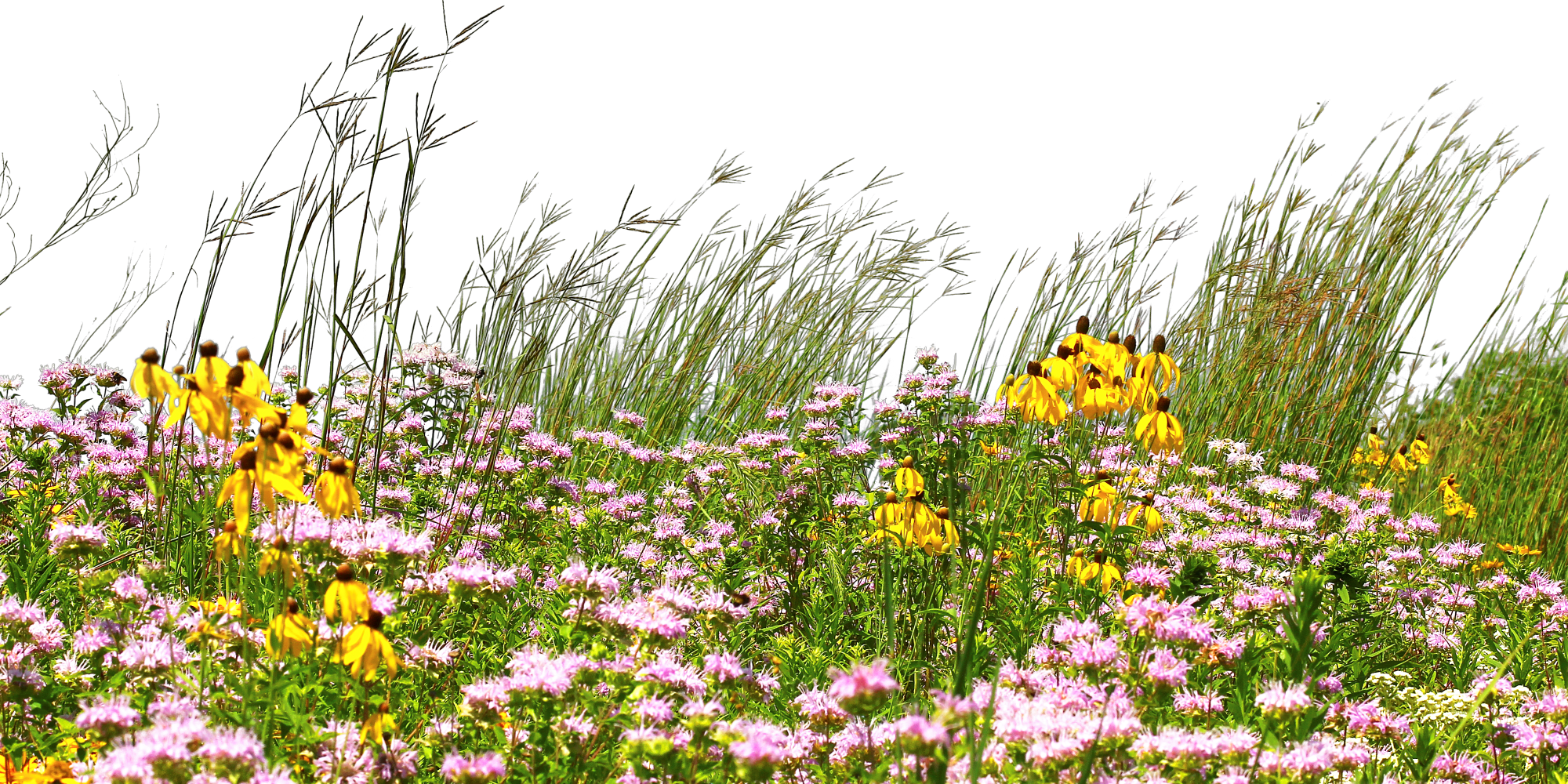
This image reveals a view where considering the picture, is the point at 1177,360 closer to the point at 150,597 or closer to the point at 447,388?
the point at 447,388

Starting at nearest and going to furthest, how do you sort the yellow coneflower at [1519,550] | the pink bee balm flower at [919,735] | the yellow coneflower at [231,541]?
the pink bee balm flower at [919,735] → the yellow coneflower at [231,541] → the yellow coneflower at [1519,550]

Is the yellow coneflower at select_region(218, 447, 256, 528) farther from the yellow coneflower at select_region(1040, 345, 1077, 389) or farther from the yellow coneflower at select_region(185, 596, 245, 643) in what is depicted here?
the yellow coneflower at select_region(1040, 345, 1077, 389)

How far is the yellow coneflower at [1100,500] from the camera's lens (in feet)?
7.39

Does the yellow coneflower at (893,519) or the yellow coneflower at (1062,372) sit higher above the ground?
the yellow coneflower at (1062,372)

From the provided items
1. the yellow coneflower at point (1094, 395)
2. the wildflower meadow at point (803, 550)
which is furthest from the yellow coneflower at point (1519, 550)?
the yellow coneflower at point (1094, 395)

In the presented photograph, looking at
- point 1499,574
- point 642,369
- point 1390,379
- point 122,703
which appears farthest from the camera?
point 1390,379

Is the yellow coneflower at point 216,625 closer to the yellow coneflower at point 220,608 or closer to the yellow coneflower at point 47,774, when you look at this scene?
the yellow coneflower at point 220,608

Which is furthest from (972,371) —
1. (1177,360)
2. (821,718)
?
(821,718)

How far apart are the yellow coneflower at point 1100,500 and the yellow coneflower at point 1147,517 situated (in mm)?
50

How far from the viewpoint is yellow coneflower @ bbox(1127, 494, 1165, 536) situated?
7.54ft

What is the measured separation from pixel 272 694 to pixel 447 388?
5.85ft

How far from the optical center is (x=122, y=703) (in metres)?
1.19

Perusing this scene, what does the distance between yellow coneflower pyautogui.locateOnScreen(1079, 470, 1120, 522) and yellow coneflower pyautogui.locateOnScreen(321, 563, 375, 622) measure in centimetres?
138

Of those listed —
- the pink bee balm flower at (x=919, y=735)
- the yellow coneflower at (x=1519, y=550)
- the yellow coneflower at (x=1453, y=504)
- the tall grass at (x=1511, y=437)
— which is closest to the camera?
the pink bee balm flower at (x=919, y=735)
